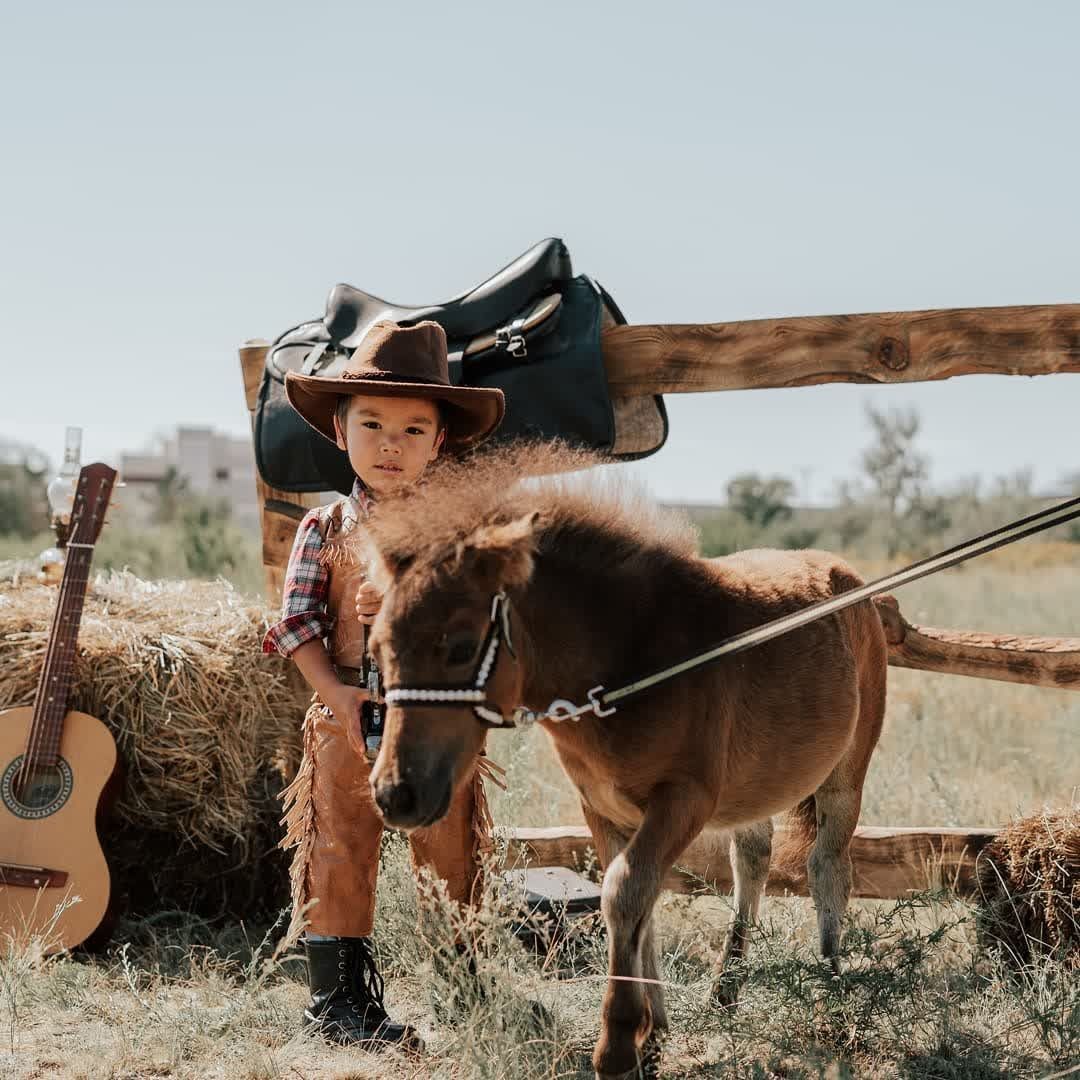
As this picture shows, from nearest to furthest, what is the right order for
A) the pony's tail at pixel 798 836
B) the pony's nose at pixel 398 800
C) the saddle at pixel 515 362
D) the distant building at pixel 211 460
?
the pony's nose at pixel 398 800
the saddle at pixel 515 362
the pony's tail at pixel 798 836
the distant building at pixel 211 460

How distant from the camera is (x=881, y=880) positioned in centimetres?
462

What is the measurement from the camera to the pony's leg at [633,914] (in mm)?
2684

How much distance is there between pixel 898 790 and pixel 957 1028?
2.71 m

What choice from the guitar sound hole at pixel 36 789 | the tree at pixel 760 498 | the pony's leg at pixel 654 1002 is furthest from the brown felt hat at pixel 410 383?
the tree at pixel 760 498

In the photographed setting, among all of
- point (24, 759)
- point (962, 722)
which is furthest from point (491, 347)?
point (962, 722)

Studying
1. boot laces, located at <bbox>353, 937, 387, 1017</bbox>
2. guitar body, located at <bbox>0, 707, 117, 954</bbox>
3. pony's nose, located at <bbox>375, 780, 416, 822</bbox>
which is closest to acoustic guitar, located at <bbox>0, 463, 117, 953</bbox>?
guitar body, located at <bbox>0, 707, 117, 954</bbox>

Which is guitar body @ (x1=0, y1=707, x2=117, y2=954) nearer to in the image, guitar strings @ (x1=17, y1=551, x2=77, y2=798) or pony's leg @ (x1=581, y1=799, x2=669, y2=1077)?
guitar strings @ (x1=17, y1=551, x2=77, y2=798)

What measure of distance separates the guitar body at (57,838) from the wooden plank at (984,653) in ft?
11.1

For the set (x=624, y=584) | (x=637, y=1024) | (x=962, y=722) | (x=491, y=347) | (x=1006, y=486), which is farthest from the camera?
(x=1006, y=486)


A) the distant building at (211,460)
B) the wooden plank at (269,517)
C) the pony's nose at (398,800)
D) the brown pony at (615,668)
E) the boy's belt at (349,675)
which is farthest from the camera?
the distant building at (211,460)

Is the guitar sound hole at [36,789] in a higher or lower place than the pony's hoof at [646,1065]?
higher

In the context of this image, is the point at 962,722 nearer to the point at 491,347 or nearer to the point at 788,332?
the point at 788,332

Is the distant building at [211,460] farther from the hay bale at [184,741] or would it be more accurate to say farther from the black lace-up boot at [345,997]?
the black lace-up boot at [345,997]

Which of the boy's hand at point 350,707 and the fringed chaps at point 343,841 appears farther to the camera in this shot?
the fringed chaps at point 343,841
